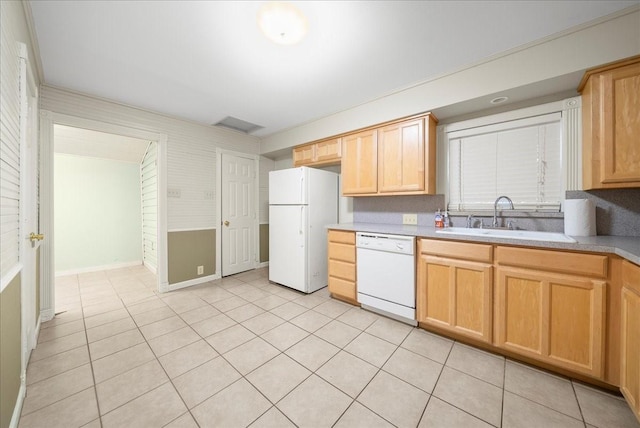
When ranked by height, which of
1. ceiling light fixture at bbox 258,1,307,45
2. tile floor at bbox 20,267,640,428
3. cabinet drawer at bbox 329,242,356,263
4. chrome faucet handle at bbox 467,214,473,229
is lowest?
tile floor at bbox 20,267,640,428

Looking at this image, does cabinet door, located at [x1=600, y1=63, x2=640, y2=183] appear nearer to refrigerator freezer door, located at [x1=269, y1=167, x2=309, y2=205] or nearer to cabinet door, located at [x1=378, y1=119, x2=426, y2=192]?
cabinet door, located at [x1=378, y1=119, x2=426, y2=192]

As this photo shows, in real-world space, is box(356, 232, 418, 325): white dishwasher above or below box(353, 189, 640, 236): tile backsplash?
below

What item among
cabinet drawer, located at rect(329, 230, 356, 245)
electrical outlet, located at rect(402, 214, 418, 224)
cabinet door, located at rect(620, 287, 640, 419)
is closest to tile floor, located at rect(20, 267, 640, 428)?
cabinet door, located at rect(620, 287, 640, 419)

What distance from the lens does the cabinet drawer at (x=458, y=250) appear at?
Answer: 1.86 m

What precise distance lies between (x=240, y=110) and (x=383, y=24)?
2.12 m

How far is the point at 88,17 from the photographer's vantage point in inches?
64.3

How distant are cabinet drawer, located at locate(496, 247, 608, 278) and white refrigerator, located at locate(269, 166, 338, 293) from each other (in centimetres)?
208

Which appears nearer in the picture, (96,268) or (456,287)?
(456,287)

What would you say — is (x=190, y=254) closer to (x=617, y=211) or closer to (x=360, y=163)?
(x=360, y=163)

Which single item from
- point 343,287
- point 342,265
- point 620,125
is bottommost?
point 343,287

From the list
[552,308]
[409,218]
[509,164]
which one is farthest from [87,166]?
[552,308]

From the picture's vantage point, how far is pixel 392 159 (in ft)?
9.08

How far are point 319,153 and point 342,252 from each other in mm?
1547

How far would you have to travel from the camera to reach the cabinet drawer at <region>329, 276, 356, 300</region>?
2.76 m
